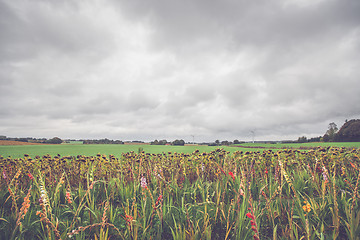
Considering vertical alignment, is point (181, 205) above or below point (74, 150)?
below

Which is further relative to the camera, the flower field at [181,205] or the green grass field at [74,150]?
the green grass field at [74,150]

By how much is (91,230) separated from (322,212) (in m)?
4.20

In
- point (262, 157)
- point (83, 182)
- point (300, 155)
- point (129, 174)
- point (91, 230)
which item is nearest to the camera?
point (91, 230)

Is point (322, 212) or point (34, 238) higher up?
point (322, 212)

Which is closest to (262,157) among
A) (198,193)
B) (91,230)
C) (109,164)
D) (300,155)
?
(300,155)

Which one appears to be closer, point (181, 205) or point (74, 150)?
point (181, 205)

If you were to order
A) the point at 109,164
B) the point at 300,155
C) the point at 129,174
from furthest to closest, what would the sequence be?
the point at 300,155 < the point at 109,164 < the point at 129,174

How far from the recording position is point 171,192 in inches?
195

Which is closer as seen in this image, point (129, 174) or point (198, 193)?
point (198, 193)

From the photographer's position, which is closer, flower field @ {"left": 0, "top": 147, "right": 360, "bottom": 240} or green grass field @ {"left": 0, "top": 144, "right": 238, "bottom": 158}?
flower field @ {"left": 0, "top": 147, "right": 360, "bottom": 240}

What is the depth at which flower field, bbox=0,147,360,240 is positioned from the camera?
2783mm

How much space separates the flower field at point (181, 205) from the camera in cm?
278

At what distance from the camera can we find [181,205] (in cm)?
434

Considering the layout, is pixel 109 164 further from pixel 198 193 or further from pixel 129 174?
pixel 198 193
